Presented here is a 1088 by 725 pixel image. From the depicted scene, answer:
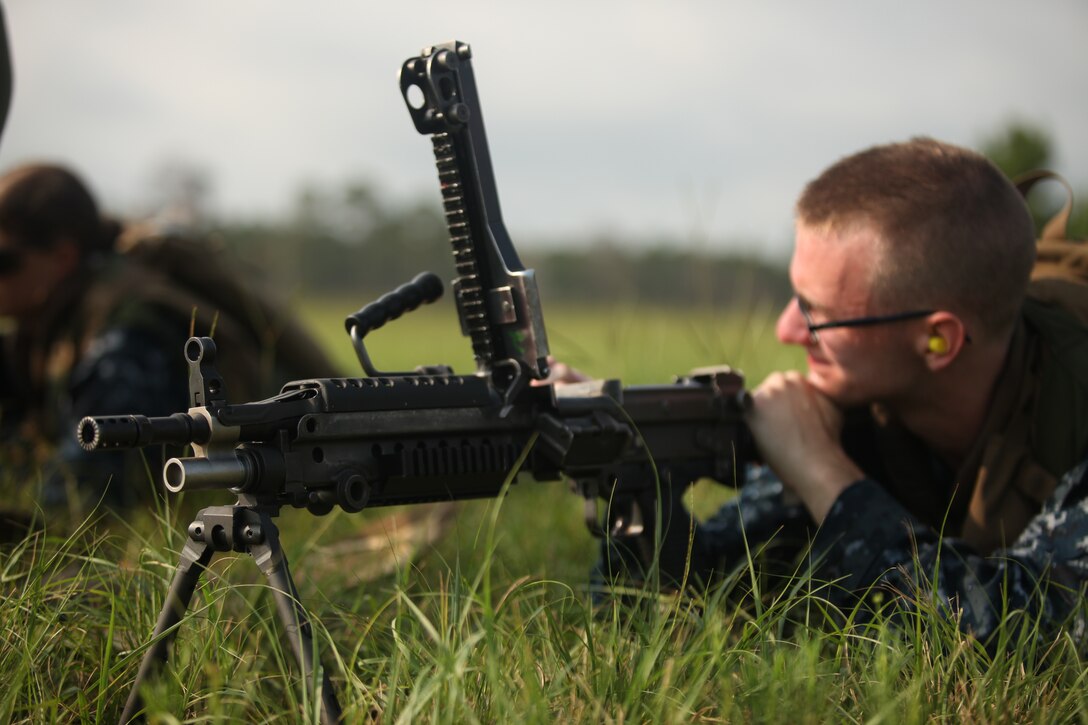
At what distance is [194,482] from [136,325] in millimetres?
3880

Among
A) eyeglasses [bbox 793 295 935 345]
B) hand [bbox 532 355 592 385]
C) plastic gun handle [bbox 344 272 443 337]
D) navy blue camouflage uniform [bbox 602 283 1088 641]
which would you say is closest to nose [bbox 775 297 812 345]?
eyeglasses [bbox 793 295 935 345]

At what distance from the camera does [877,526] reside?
11.5ft

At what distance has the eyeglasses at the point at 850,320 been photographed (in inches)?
146

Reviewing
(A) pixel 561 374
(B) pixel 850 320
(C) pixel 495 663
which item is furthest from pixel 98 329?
(C) pixel 495 663

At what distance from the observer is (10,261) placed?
6285mm

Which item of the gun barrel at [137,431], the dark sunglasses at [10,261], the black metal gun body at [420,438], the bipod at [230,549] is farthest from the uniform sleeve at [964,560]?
the dark sunglasses at [10,261]

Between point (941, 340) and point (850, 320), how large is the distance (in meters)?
0.32

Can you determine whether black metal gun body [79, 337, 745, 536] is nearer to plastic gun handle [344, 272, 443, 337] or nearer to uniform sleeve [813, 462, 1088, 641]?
plastic gun handle [344, 272, 443, 337]

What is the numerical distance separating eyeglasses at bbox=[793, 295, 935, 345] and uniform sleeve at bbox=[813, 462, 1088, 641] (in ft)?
1.82

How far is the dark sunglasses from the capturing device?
6256 mm

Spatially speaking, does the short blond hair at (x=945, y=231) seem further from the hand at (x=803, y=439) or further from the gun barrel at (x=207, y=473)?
the gun barrel at (x=207, y=473)

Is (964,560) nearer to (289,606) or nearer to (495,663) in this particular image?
(495,663)

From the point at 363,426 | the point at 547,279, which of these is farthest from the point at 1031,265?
the point at 547,279

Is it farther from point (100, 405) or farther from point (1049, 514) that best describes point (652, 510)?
point (100, 405)
